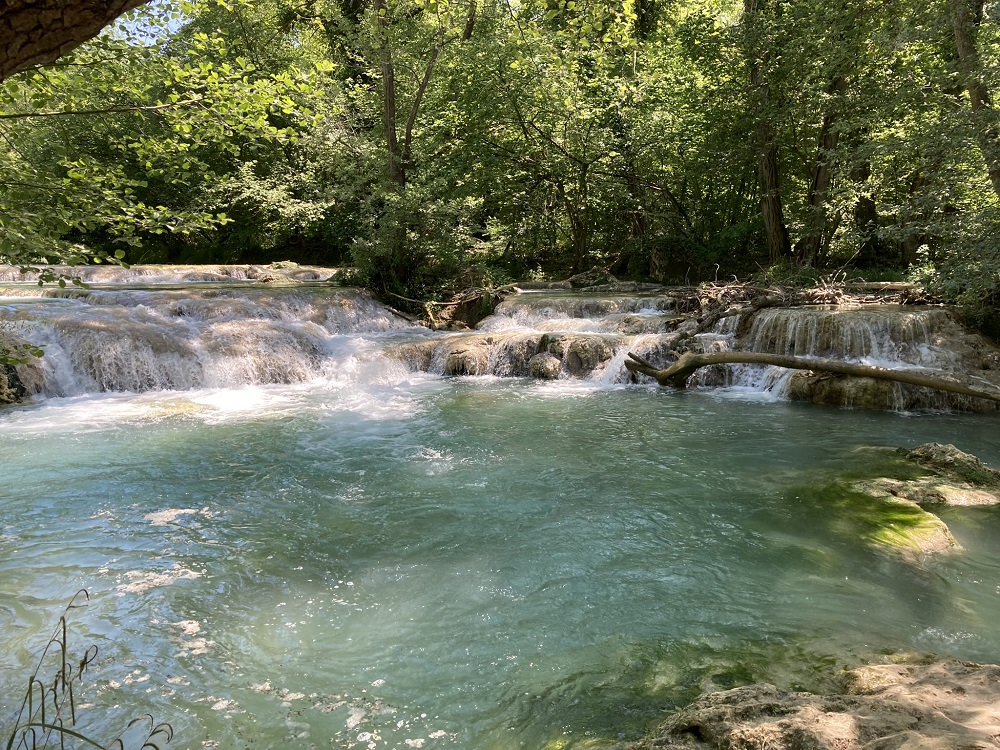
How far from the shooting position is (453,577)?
14.4ft

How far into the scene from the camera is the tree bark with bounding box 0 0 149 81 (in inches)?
56.7

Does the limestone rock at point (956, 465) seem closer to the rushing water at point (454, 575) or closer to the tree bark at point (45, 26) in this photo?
the rushing water at point (454, 575)

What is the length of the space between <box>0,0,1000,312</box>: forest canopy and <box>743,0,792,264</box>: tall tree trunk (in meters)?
0.06

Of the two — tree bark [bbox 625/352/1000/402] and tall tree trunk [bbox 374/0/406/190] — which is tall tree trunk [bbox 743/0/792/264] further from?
tree bark [bbox 625/352/1000/402]

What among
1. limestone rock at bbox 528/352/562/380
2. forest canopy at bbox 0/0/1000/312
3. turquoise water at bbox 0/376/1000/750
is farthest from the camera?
limestone rock at bbox 528/352/562/380

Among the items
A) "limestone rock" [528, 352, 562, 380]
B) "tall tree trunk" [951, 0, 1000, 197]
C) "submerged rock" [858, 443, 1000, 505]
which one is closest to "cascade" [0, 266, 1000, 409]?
"limestone rock" [528, 352, 562, 380]

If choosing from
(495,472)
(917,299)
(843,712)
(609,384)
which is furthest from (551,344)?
(843,712)

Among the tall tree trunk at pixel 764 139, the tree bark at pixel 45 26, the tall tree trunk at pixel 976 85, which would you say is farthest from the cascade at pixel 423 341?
the tree bark at pixel 45 26

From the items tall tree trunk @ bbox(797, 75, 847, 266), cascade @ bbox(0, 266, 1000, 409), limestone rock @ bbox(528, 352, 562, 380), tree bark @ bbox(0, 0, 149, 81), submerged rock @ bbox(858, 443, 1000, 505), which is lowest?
submerged rock @ bbox(858, 443, 1000, 505)

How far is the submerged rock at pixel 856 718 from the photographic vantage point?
1914 mm

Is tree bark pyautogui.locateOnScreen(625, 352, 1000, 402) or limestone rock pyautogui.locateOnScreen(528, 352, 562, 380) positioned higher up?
tree bark pyautogui.locateOnScreen(625, 352, 1000, 402)

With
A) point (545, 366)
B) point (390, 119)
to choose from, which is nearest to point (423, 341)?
point (545, 366)

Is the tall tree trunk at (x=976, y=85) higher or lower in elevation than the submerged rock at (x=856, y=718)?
higher

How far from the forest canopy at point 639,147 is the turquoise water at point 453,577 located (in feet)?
12.9
